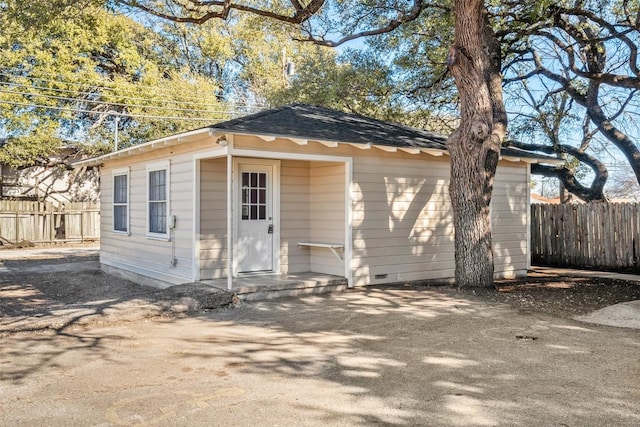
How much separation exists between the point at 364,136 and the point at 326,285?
105 inches

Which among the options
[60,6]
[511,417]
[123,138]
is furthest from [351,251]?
[123,138]

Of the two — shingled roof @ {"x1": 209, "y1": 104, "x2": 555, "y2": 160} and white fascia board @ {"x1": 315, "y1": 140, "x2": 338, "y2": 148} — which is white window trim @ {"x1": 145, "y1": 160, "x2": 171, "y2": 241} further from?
white fascia board @ {"x1": 315, "y1": 140, "x2": 338, "y2": 148}

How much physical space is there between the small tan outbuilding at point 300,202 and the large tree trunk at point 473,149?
3.53 feet

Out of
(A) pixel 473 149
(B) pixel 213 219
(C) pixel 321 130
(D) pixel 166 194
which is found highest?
(C) pixel 321 130

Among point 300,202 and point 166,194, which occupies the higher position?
point 166,194

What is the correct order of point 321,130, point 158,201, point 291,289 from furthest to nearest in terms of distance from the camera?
point 158,201, point 321,130, point 291,289

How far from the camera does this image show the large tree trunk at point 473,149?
843 cm

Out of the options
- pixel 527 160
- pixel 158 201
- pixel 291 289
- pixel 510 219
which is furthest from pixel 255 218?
pixel 527 160

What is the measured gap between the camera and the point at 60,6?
8.52m

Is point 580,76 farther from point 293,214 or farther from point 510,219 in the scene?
point 293,214

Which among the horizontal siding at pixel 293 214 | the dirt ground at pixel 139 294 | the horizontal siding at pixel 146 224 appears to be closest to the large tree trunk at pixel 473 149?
the dirt ground at pixel 139 294

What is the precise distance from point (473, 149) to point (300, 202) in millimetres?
3198

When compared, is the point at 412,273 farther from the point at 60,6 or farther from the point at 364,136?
the point at 60,6

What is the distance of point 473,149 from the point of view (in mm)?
8469
